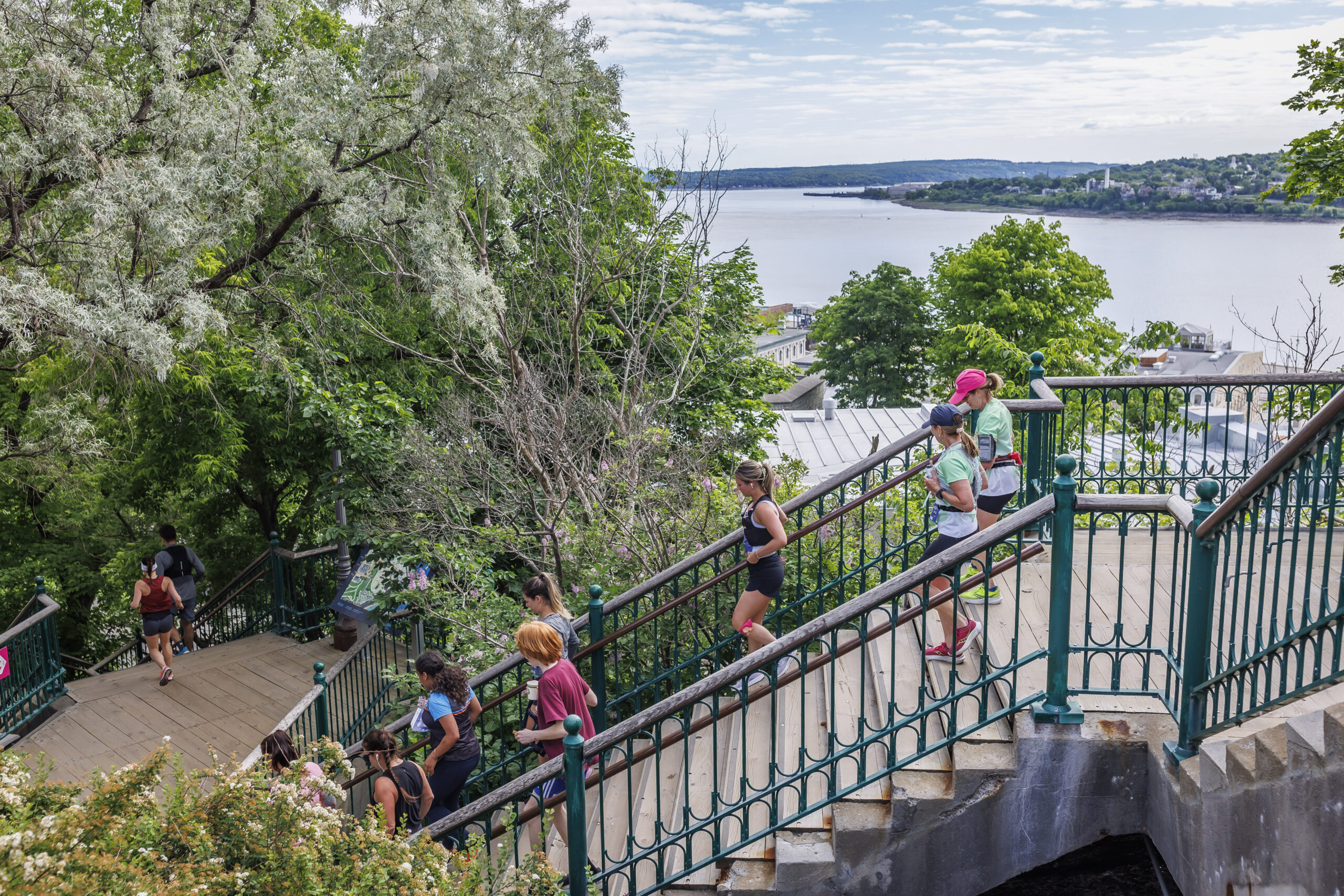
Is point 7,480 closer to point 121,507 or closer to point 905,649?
point 121,507

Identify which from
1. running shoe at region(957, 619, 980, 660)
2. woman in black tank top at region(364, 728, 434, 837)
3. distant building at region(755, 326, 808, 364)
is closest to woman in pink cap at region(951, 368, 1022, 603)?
running shoe at region(957, 619, 980, 660)

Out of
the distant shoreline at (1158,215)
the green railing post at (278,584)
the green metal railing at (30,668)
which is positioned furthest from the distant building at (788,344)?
the green metal railing at (30,668)

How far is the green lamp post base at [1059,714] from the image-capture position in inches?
175

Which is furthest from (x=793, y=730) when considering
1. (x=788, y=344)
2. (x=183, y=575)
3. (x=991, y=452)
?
(x=788, y=344)

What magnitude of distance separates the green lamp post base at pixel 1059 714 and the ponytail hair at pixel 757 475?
1955mm

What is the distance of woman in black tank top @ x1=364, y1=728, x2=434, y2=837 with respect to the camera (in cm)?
542

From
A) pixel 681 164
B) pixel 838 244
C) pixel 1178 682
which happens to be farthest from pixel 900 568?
pixel 838 244

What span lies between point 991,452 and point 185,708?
9.24m

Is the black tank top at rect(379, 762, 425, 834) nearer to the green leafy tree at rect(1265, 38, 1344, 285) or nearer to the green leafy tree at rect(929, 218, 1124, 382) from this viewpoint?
the green leafy tree at rect(1265, 38, 1344, 285)

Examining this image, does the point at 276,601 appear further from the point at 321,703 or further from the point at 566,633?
the point at 566,633

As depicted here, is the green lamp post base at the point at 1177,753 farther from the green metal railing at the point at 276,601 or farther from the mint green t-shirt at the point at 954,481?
the green metal railing at the point at 276,601

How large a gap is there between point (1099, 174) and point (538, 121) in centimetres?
6330

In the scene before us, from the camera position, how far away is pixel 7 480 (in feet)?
50.6

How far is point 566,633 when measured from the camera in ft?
19.3
